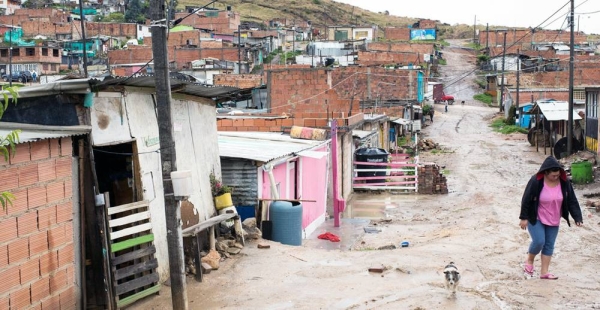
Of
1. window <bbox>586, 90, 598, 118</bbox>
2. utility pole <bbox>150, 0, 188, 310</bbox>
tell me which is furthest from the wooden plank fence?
utility pole <bbox>150, 0, 188, 310</bbox>

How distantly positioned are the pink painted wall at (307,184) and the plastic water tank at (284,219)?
2.25 feet

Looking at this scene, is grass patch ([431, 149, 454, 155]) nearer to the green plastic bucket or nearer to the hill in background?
the green plastic bucket

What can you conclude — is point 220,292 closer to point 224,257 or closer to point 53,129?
point 224,257

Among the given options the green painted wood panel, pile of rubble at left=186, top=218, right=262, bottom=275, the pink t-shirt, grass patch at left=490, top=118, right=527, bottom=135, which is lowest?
grass patch at left=490, top=118, right=527, bottom=135

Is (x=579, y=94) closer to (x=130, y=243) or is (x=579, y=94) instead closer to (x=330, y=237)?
(x=330, y=237)

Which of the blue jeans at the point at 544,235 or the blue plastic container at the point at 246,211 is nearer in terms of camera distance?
the blue jeans at the point at 544,235

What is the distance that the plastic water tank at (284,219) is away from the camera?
13.3m

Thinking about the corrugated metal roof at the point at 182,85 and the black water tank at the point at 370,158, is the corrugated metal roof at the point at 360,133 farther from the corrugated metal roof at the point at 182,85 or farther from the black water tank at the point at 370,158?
the corrugated metal roof at the point at 182,85

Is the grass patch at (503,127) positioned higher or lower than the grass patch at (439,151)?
higher

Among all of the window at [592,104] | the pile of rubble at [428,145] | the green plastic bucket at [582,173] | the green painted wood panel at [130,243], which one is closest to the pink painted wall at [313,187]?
the green painted wood panel at [130,243]

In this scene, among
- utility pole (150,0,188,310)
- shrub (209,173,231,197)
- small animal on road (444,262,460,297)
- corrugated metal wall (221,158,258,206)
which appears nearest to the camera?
utility pole (150,0,188,310)

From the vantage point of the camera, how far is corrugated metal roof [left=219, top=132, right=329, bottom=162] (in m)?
13.6

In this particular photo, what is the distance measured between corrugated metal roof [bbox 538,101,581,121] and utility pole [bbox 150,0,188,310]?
26.6m

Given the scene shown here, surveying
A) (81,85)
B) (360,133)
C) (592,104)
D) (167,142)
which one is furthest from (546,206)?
(592,104)
